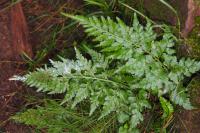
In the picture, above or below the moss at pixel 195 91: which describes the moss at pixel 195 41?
above

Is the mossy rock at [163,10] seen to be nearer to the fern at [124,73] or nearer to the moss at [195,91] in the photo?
the fern at [124,73]

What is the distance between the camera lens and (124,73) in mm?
2438

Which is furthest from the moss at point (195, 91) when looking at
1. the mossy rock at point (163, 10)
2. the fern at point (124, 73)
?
the mossy rock at point (163, 10)

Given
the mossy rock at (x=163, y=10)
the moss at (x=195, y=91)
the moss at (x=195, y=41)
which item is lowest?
the moss at (x=195, y=91)

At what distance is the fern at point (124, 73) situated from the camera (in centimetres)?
225

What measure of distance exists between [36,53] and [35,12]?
369mm

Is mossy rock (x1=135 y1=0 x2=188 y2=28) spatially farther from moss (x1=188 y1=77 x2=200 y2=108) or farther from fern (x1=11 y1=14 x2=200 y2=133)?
moss (x1=188 y1=77 x2=200 y2=108)

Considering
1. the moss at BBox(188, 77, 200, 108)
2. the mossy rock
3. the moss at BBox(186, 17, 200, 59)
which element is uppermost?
the mossy rock

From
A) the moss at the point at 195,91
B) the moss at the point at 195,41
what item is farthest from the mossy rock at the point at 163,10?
the moss at the point at 195,91

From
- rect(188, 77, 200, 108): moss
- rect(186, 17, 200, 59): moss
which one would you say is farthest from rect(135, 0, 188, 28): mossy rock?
rect(188, 77, 200, 108): moss

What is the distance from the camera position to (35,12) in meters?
3.24

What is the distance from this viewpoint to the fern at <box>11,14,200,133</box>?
2.25 meters

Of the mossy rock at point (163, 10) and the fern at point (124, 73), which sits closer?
the fern at point (124, 73)

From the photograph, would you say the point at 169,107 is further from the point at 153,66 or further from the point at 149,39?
the point at 149,39
